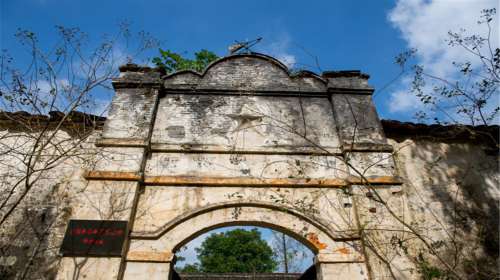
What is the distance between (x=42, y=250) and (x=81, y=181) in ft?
3.50

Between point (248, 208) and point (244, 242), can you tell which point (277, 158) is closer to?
point (248, 208)

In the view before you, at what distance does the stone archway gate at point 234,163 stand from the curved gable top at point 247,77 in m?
0.02

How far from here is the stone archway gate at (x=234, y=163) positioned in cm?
409

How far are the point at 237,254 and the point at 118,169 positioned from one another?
18.8 metres

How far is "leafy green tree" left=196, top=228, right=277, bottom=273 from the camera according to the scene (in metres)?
21.1

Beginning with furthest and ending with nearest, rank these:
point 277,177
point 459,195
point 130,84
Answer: point 130,84 → point 459,195 → point 277,177

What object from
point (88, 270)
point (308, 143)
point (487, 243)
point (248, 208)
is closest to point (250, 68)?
point (308, 143)

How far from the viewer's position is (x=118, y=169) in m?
4.50

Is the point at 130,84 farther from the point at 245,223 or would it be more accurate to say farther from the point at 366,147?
the point at 366,147

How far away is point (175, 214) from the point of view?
4293 millimetres

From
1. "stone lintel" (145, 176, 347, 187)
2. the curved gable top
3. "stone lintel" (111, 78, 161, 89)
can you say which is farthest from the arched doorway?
"stone lintel" (111, 78, 161, 89)

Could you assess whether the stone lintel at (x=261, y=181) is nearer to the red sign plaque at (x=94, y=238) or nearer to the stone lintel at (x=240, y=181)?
the stone lintel at (x=240, y=181)

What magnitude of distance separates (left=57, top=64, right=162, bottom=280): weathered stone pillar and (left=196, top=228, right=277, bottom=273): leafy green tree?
58.5ft

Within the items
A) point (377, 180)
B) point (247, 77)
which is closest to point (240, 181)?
point (377, 180)
